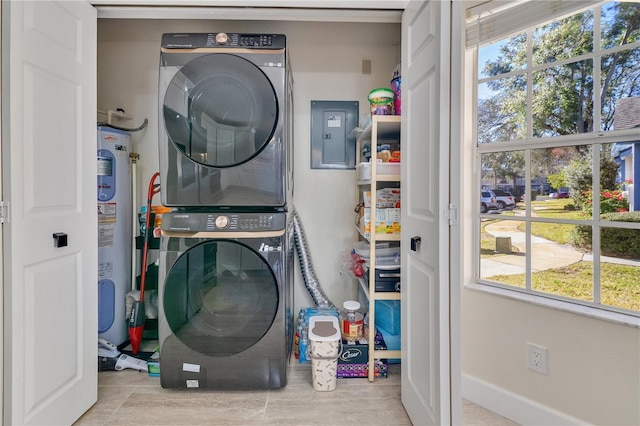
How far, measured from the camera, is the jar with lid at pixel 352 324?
1.77m

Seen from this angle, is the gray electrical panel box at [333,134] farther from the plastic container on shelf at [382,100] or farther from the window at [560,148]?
the window at [560,148]

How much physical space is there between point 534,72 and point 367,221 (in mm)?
1191

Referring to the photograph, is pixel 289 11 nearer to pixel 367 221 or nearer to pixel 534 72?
pixel 367 221

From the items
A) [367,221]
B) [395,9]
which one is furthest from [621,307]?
[395,9]

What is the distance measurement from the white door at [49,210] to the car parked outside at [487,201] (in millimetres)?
2135

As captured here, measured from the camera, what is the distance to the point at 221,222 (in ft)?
4.89

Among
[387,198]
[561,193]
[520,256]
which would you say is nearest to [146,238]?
[387,198]

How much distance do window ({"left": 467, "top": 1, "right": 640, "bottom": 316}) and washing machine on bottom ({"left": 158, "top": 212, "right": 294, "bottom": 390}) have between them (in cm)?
121

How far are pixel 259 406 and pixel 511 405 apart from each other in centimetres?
128

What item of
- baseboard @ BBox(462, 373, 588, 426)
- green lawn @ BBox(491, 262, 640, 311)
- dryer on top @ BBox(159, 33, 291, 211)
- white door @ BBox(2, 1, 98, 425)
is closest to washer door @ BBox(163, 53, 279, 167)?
dryer on top @ BBox(159, 33, 291, 211)

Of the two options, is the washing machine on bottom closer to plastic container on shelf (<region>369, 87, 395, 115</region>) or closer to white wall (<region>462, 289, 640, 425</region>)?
plastic container on shelf (<region>369, 87, 395, 115</region>)

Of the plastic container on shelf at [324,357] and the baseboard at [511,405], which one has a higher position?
the plastic container on shelf at [324,357]

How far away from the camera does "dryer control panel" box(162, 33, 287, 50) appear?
152 cm

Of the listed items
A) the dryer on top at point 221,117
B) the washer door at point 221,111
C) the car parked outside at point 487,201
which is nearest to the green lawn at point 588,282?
the car parked outside at point 487,201
